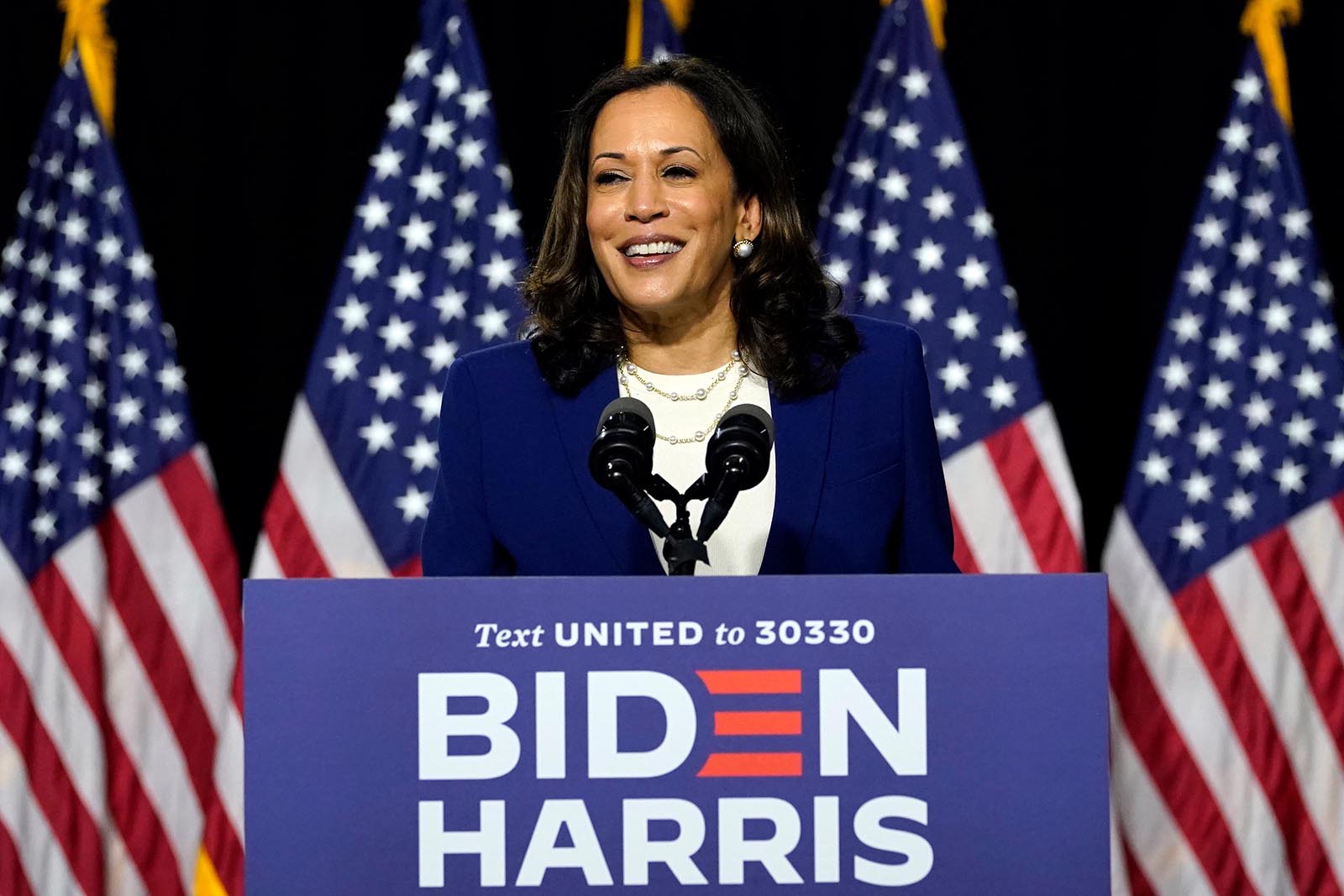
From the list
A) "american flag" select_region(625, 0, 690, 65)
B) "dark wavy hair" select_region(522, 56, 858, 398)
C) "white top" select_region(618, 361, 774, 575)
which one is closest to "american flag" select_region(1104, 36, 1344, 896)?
"american flag" select_region(625, 0, 690, 65)

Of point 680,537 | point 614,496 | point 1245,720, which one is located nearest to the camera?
point 680,537

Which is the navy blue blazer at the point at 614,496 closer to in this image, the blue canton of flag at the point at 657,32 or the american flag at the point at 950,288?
the american flag at the point at 950,288

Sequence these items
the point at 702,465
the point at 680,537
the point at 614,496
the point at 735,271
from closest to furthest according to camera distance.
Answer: the point at 680,537 < the point at 614,496 < the point at 702,465 < the point at 735,271

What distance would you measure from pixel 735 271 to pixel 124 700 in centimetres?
241

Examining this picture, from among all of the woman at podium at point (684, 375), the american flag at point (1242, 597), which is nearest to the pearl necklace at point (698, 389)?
the woman at podium at point (684, 375)

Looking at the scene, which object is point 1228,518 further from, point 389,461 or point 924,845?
point 924,845

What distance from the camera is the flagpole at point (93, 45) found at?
145 inches

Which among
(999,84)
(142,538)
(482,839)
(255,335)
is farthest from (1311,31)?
(482,839)

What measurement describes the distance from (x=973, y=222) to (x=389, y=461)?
4.97ft

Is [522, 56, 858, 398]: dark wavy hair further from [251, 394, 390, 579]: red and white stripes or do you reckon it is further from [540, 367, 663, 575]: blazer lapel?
→ [251, 394, 390, 579]: red and white stripes

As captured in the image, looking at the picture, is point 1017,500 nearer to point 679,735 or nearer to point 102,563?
point 102,563

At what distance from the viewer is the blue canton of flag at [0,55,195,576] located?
3639 millimetres

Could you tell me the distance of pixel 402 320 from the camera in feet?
12.1

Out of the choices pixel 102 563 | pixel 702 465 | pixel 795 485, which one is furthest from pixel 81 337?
pixel 795 485
